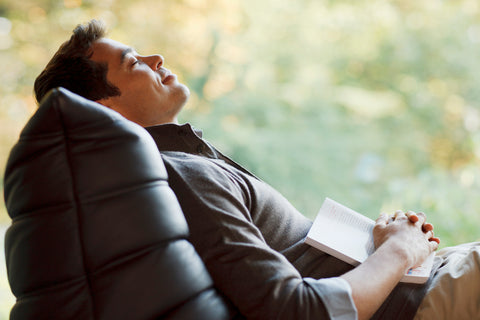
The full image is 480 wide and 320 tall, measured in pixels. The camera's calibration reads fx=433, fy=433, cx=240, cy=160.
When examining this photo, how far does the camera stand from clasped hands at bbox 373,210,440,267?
915 millimetres

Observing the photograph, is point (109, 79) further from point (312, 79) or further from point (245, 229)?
point (312, 79)

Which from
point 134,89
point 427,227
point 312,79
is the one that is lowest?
point 427,227

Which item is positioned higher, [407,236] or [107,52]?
[107,52]

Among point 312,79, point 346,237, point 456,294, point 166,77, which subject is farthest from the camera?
point 312,79

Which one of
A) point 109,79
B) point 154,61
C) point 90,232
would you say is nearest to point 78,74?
point 109,79

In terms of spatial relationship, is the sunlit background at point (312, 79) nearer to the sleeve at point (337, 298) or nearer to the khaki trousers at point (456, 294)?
the khaki trousers at point (456, 294)

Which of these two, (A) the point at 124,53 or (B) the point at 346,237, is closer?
(B) the point at 346,237

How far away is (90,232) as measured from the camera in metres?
0.72

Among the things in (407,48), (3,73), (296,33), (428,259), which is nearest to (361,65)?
(407,48)

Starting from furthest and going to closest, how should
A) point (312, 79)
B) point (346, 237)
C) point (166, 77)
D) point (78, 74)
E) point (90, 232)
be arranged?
1. point (312, 79)
2. point (166, 77)
3. point (78, 74)
4. point (346, 237)
5. point (90, 232)

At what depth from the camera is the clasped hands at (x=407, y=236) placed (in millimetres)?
915

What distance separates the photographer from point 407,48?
3.69 m

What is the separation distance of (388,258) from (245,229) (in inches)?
12.0

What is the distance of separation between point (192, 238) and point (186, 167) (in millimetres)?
157
